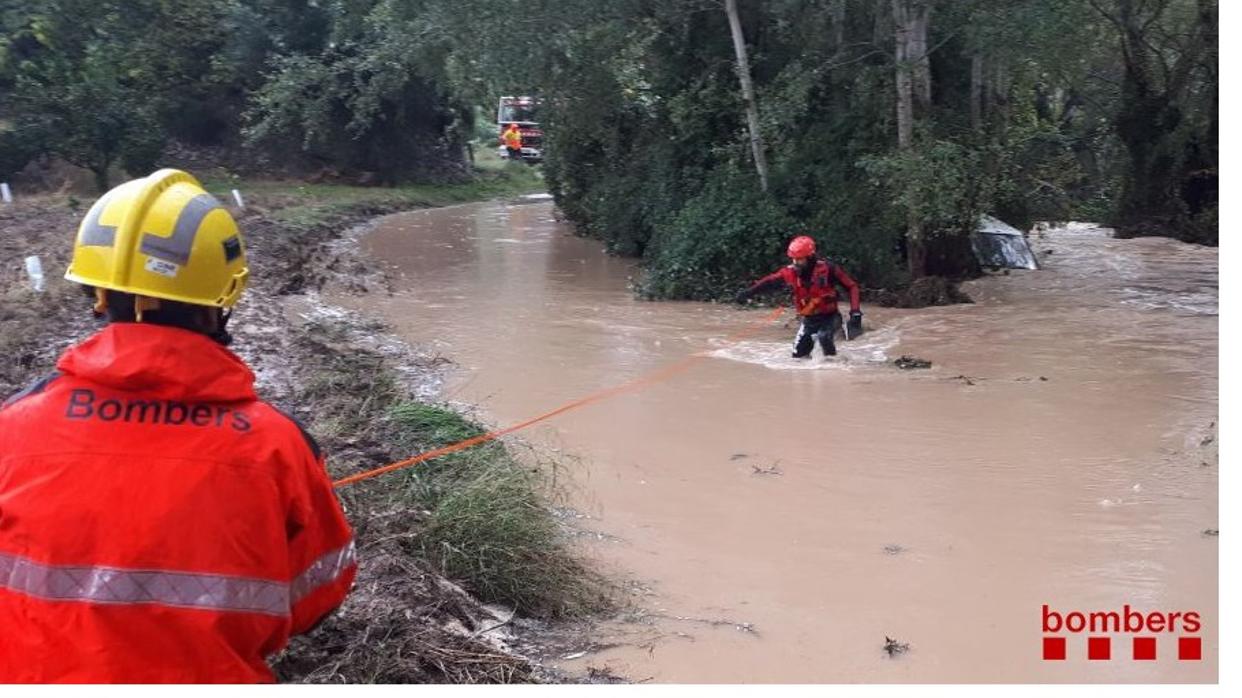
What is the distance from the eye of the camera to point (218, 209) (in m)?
2.33

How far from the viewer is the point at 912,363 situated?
40.4 feet

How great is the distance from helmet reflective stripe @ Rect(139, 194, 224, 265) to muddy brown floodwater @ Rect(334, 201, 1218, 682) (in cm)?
317

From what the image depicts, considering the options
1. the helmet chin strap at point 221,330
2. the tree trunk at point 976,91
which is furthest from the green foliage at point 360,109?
the helmet chin strap at point 221,330

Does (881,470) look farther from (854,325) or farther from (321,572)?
(321,572)

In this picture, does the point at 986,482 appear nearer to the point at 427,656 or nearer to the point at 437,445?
the point at 437,445

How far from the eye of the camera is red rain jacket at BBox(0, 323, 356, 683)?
216 cm

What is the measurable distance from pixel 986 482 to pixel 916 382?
11.0 feet

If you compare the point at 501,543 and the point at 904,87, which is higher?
the point at 904,87

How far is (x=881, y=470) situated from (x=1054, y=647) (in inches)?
129

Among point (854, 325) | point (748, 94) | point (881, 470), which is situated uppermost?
point (748, 94)

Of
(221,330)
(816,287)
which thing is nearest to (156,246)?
(221,330)

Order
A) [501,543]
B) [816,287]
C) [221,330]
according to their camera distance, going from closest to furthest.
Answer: [221,330], [501,543], [816,287]

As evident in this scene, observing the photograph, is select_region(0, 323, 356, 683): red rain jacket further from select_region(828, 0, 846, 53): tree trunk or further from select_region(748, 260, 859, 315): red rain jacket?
select_region(828, 0, 846, 53): tree trunk
